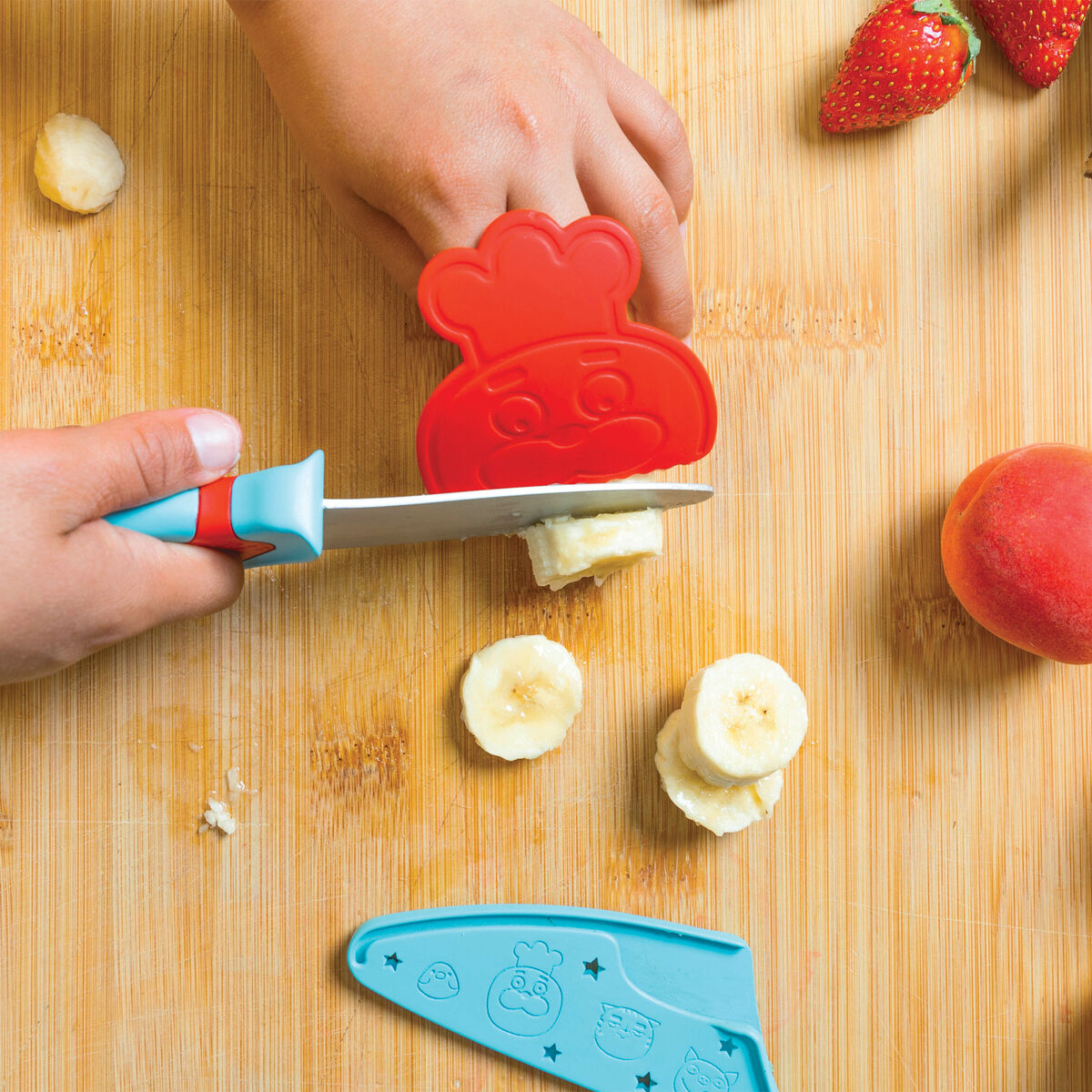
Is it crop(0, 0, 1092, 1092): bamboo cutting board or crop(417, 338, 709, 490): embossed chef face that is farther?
crop(0, 0, 1092, 1092): bamboo cutting board

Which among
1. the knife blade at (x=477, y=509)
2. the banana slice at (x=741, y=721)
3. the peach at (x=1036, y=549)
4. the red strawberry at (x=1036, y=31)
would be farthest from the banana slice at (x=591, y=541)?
the red strawberry at (x=1036, y=31)

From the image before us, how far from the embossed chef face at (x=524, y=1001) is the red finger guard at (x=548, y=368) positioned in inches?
25.7

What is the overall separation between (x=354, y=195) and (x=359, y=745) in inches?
27.7

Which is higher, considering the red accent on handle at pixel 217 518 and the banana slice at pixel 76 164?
the banana slice at pixel 76 164

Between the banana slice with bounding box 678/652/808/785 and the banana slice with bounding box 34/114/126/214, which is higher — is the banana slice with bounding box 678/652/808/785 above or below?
below

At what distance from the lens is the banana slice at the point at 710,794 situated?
1.20 m

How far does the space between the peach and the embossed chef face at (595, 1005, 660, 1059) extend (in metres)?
0.70

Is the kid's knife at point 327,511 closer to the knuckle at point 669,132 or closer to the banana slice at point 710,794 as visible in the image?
the banana slice at point 710,794

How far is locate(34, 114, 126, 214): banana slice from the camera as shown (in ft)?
3.78

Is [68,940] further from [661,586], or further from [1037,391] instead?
[1037,391]

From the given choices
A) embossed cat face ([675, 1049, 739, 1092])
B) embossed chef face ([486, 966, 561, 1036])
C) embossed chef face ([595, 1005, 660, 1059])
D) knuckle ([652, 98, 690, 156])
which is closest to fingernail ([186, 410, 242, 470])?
knuckle ([652, 98, 690, 156])

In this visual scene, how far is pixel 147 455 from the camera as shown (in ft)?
3.03

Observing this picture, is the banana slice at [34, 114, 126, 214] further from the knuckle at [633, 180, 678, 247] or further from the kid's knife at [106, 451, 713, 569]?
the knuckle at [633, 180, 678, 247]

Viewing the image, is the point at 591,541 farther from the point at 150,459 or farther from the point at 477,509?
the point at 150,459
